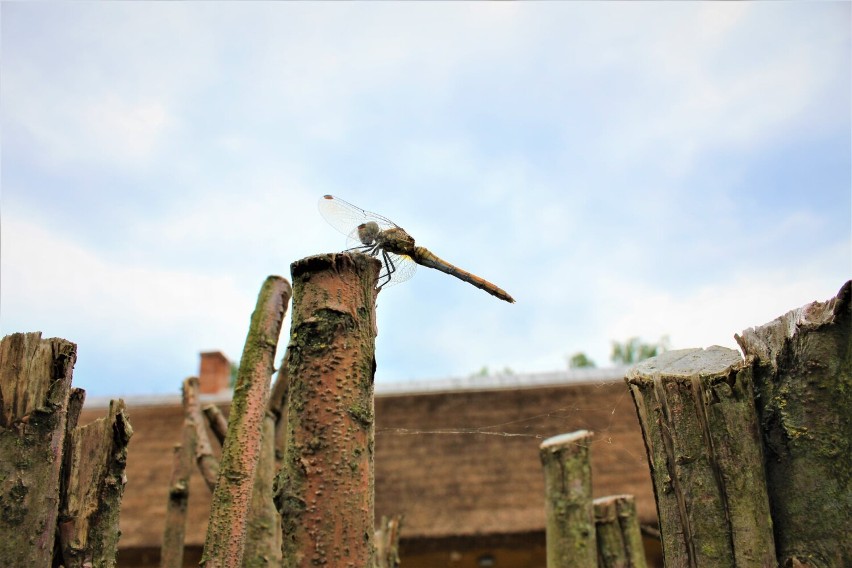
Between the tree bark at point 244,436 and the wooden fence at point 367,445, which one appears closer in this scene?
the wooden fence at point 367,445

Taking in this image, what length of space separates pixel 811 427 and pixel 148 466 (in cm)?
849

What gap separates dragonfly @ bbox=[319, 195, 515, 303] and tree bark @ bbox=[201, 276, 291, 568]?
1.48 feet

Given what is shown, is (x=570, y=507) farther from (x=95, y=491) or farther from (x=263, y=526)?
(x=95, y=491)

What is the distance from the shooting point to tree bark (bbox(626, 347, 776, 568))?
1699 millimetres

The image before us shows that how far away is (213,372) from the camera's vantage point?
1148cm

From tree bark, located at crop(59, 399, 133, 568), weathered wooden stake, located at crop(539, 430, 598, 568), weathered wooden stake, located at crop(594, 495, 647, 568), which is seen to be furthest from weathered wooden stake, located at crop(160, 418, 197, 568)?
weathered wooden stake, located at crop(594, 495, 647, 568)

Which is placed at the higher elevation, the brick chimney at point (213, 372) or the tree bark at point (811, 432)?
the brick chimney at point (213, 372)

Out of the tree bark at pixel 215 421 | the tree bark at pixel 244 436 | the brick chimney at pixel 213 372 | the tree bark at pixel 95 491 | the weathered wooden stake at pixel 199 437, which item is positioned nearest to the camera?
the tree bark at pixel 95 491

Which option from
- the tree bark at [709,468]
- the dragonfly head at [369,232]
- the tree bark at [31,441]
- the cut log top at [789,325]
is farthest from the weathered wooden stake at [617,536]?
the tree bark at [31,441]

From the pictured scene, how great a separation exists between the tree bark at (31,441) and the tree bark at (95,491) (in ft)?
0.13

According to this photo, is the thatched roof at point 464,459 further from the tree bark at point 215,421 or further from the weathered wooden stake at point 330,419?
the weathered wooden stake at point 330,419

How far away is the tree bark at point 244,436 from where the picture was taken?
7.77ft

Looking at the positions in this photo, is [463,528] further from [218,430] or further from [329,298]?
[329,298]

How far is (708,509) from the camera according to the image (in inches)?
68.9
